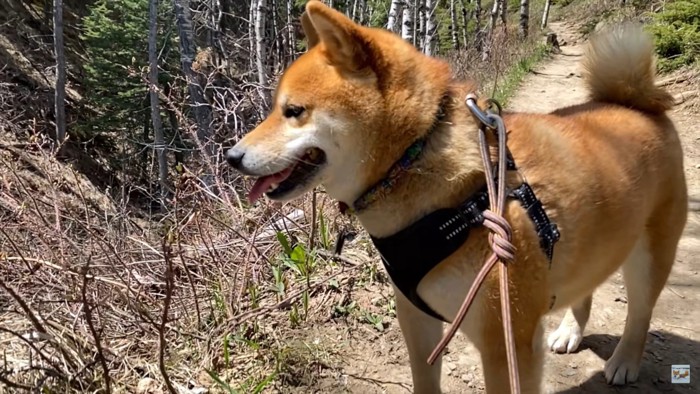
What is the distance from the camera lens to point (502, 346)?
2.01 meters

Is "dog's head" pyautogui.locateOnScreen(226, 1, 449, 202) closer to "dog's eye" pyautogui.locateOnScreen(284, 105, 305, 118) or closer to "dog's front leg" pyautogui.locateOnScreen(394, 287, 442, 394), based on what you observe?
"dog's eye" pyautogui.locateOnScreen(284, 105, 305, 118)

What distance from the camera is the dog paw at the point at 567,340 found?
10.8 ft

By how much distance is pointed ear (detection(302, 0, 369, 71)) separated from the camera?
2.01 metres

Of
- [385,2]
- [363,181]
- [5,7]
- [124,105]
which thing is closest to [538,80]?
[363,181]

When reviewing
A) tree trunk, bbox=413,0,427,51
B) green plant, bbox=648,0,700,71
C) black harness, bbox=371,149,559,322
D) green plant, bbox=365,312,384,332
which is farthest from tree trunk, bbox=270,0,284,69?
black harness, bbox=371,149,559,322

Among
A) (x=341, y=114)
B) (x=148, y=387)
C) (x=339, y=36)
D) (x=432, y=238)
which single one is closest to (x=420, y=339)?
(x=432, y=238)

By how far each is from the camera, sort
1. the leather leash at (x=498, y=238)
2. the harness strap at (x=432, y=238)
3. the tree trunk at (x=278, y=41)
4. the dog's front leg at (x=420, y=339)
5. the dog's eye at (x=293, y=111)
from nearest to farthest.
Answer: the leather leash at (x=498, y=238) → the harness strap at (x=432, y=238) → the dog's eye at (x=293, y=111) → the dog's front leg at (x=420, y=339) → the tree trunk at (x=278, y=41)

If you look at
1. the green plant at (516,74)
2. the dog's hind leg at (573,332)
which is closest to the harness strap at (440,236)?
Result: the dog's hind leg at (573,332)

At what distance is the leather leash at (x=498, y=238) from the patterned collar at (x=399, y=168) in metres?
0.13

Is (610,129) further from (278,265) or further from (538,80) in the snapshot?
(538,80)

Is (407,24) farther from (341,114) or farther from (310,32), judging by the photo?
(341,114)

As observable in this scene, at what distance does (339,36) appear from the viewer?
6.72 ft

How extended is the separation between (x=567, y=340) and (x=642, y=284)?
1.85 feet

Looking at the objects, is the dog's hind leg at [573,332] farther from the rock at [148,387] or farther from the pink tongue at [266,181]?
the rock at [148,387]
